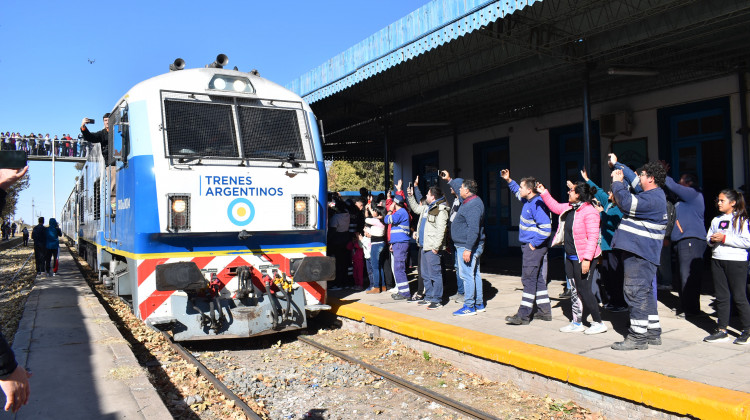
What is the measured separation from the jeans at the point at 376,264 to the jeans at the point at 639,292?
4847 millimetres

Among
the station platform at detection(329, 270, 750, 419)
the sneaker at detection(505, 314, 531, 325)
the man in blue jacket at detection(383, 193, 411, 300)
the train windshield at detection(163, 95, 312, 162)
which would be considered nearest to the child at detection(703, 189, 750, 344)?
the station platform at detection(329, 270, 750, 419)

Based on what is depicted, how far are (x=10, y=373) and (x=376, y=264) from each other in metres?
7.65

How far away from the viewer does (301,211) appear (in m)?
7.08

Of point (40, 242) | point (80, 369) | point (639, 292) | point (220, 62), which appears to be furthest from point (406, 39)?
point (40, 242)

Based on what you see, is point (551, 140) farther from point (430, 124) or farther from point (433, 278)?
point (433, 278)

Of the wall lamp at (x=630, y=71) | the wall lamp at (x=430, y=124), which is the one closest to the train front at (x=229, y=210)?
the wall lamp at (x=630, y=71)

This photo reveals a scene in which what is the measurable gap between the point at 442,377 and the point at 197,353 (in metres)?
3.03

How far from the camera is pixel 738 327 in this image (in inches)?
241

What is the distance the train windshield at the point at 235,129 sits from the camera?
6.67 m

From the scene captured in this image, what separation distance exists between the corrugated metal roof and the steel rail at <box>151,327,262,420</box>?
5.66 metres

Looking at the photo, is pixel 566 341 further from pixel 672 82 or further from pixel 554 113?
pixel 554 113

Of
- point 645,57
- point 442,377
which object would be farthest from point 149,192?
point 645,57

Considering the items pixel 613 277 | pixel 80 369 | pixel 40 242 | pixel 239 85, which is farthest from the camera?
pixel 40 242

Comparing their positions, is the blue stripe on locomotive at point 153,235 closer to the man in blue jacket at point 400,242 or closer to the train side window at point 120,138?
the train side window at point 120,138
